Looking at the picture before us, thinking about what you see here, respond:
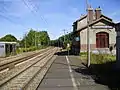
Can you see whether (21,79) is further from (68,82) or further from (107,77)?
(107,77)

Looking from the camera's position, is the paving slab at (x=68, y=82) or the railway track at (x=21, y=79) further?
the railway track at (x=21, y=79)

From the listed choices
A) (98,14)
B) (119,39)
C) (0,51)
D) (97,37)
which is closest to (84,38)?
(97,37)

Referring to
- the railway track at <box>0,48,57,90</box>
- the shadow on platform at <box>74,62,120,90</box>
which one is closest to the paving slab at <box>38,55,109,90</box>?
the shadow on platform at <box>74,62,120,90</box>

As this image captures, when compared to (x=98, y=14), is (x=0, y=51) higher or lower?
lower

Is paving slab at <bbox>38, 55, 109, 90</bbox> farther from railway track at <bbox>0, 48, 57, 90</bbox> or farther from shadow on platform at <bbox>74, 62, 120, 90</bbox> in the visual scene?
railway track at <bbox>0, 48, 57, 90</bbox>

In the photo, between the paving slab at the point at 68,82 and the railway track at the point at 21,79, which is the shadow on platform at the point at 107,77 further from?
the railway track at the point at 21,79

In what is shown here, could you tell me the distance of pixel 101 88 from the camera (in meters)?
12.0

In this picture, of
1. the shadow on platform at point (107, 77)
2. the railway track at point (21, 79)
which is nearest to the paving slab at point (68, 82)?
the shadow on platform at point (107, 77)

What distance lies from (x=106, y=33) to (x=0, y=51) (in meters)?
21.1

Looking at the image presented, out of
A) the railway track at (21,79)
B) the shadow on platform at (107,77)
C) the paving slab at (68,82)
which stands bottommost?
→ the railway track at (21,79)

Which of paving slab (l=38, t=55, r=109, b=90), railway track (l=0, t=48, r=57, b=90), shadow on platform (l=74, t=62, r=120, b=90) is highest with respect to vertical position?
shadow on platform (l=74, t=62, r=120, b=90)

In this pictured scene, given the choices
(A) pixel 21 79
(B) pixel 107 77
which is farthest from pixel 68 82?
(A) pixel 21 79

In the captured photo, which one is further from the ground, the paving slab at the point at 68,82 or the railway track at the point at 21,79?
the paving slab at the point at 68,82

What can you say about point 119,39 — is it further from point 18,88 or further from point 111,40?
point 111,40
